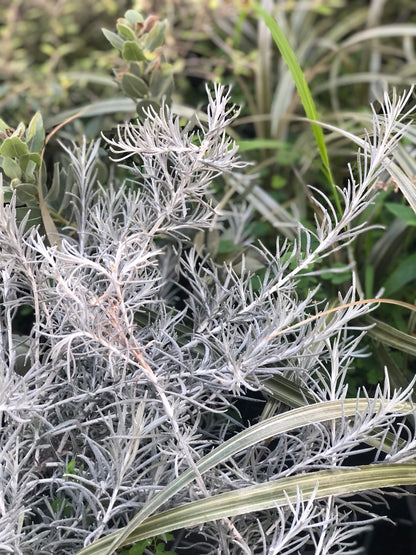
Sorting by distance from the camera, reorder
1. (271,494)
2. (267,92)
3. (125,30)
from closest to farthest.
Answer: (271,494), (125,30), (267,92)

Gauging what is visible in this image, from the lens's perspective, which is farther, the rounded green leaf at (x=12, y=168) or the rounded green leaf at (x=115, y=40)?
the rounded green leaf at (x=115, y=40)

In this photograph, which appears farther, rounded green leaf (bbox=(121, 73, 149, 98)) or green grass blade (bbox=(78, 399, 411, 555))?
rounded green leaf (bbox=(121, 73, 149, 98))

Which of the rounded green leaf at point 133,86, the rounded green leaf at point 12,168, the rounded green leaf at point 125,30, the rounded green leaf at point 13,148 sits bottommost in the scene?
the rounded green leaf at point 12,168

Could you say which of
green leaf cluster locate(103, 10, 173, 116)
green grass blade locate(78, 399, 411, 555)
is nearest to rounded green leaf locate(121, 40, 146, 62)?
green leaf cluster locate(103, 10, 173, 116)

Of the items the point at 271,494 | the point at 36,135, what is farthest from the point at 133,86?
the point at 271,494

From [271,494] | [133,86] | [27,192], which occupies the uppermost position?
[133,86]

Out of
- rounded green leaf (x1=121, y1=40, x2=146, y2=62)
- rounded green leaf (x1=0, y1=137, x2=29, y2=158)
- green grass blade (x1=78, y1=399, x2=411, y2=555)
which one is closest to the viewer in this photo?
green grass blade (x1=78, y1=399, x2=411, y2=555)

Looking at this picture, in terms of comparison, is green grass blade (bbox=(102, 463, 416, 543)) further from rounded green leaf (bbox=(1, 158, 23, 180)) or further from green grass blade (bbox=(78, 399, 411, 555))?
rounded green leaf (bbox=(1, 158, 23, 180))

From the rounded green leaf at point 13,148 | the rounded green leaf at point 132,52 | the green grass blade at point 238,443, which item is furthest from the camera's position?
the rounded green leaf at point 132,52

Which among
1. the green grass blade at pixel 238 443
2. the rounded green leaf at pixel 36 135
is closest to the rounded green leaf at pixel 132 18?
the rounded green leaf at pixel 36 135

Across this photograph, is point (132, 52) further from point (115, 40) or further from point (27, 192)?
point (27, 192)

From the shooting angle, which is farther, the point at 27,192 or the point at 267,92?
the point at 267,92

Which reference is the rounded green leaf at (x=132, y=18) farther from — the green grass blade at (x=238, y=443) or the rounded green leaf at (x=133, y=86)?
the green grass blade at (x=238, y=443)
